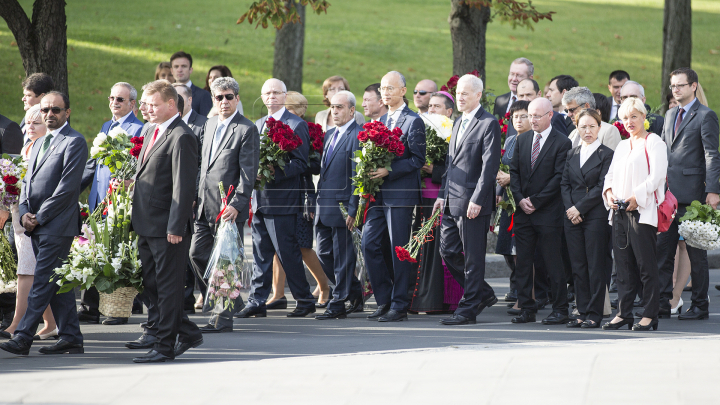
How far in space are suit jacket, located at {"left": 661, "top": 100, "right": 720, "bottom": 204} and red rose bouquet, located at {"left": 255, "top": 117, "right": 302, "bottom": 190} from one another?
402 centimetres

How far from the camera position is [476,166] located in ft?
26.9

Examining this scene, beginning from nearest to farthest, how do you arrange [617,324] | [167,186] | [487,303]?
[167,186], [617,324], [487,303]

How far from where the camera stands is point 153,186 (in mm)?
6512

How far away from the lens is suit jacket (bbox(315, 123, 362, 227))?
8.87 metres

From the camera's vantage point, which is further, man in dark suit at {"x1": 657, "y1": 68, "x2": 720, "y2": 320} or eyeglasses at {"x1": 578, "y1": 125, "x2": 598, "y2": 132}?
man in dark suit at {"x1": 657, "y1": 68, "x2": 720, "y2": 320}

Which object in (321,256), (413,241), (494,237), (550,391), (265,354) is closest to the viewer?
(550,391)

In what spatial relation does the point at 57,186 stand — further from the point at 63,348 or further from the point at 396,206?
the point at 396,206

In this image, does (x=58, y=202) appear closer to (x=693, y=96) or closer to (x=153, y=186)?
(x=153, y=186)

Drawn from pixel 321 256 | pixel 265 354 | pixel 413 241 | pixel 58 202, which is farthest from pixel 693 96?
pixel 58 202

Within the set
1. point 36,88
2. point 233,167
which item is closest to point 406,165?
point 233,167

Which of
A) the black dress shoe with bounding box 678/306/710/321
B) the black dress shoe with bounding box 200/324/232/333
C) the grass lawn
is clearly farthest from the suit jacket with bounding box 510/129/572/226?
the grass lawn

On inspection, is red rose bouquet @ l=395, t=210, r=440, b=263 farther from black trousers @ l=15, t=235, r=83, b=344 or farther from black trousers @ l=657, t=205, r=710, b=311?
black trousers @ l=15, t=235, r=83, b=344

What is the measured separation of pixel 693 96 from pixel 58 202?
6447 mm

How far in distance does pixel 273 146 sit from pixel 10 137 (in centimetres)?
259
